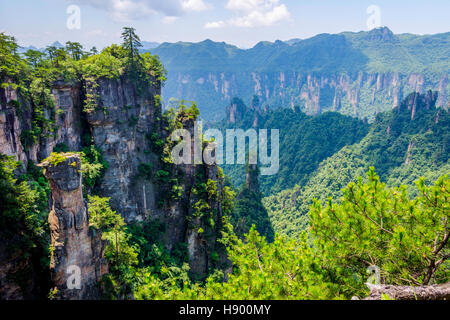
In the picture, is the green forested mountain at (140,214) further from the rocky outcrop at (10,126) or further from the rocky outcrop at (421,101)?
the rocky outcrop at (421,101)

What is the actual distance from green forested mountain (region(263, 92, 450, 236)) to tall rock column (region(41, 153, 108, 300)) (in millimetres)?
39245

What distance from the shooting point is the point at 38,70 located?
61.6 feet

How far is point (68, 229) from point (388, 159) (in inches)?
2665

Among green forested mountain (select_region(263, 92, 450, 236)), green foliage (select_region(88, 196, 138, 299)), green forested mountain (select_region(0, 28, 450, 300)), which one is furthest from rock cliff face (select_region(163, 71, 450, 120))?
green foliage (select_region(88, 196, 138, 299))

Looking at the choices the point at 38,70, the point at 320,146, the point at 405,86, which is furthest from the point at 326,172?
the point at 405,86

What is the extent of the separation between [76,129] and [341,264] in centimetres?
2047

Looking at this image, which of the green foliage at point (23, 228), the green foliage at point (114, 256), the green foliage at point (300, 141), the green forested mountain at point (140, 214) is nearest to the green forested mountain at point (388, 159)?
the green foliage at point (300, 141)

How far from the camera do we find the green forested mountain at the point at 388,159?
182 ft

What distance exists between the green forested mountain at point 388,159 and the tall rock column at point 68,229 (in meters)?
39.2

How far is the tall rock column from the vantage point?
13.4 meters

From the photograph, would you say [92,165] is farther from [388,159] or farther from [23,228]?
[388,159]

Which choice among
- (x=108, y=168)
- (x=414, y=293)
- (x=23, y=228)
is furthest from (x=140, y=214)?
(x=414, y=293)

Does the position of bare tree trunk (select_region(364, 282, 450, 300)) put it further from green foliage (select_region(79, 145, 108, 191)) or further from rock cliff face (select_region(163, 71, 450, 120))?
rock cliff face (select_region(163, 71, 450, 120))

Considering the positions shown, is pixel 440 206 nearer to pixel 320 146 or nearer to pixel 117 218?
pixel 117 218
